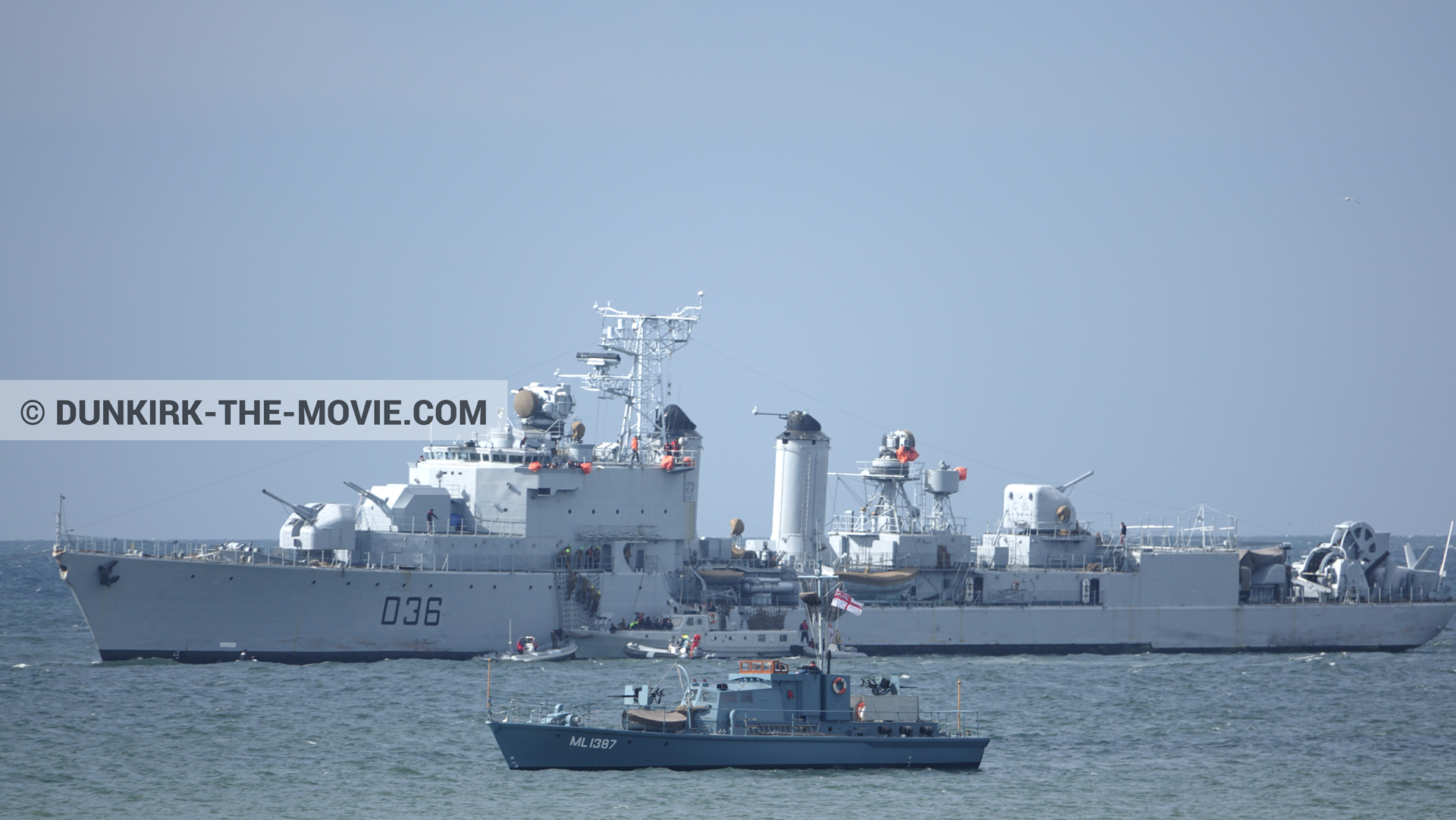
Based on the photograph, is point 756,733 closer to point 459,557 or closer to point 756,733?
point 756,733

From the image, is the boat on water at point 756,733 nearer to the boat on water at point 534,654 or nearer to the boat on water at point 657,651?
A: the boat on water at point 534,654

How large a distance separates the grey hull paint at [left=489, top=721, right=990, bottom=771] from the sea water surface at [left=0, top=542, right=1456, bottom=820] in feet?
0.93

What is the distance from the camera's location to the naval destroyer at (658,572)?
41562 mm

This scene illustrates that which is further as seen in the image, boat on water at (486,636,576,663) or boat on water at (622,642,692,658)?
boat on water at (622,642,692,658)

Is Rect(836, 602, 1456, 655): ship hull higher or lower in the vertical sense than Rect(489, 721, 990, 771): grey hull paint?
higher

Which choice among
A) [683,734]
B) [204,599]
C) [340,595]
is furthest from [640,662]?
[683,734]

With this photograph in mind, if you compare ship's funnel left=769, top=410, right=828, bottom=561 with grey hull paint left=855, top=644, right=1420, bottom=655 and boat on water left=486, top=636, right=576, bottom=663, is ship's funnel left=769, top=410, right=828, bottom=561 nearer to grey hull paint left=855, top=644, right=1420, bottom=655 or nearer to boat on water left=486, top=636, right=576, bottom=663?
grey hull paint left=855, top=644, right=1420, bottom=655

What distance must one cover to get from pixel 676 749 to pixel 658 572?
A: 19.1 metres

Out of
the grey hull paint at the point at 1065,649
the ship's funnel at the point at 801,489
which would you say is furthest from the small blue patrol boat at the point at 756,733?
the ship's funnel at the point at 801,489

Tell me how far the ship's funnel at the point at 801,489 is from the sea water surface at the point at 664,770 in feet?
23.6

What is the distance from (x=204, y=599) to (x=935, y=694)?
19.5 metres

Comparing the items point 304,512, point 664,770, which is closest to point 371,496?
point 304,512

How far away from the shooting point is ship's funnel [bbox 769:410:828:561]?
5300 cm

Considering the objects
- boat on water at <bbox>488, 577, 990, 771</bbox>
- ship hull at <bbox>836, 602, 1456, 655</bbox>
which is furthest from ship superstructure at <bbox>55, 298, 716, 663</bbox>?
boat on water at <bbox>488, 577, 990, 771</bbox>
